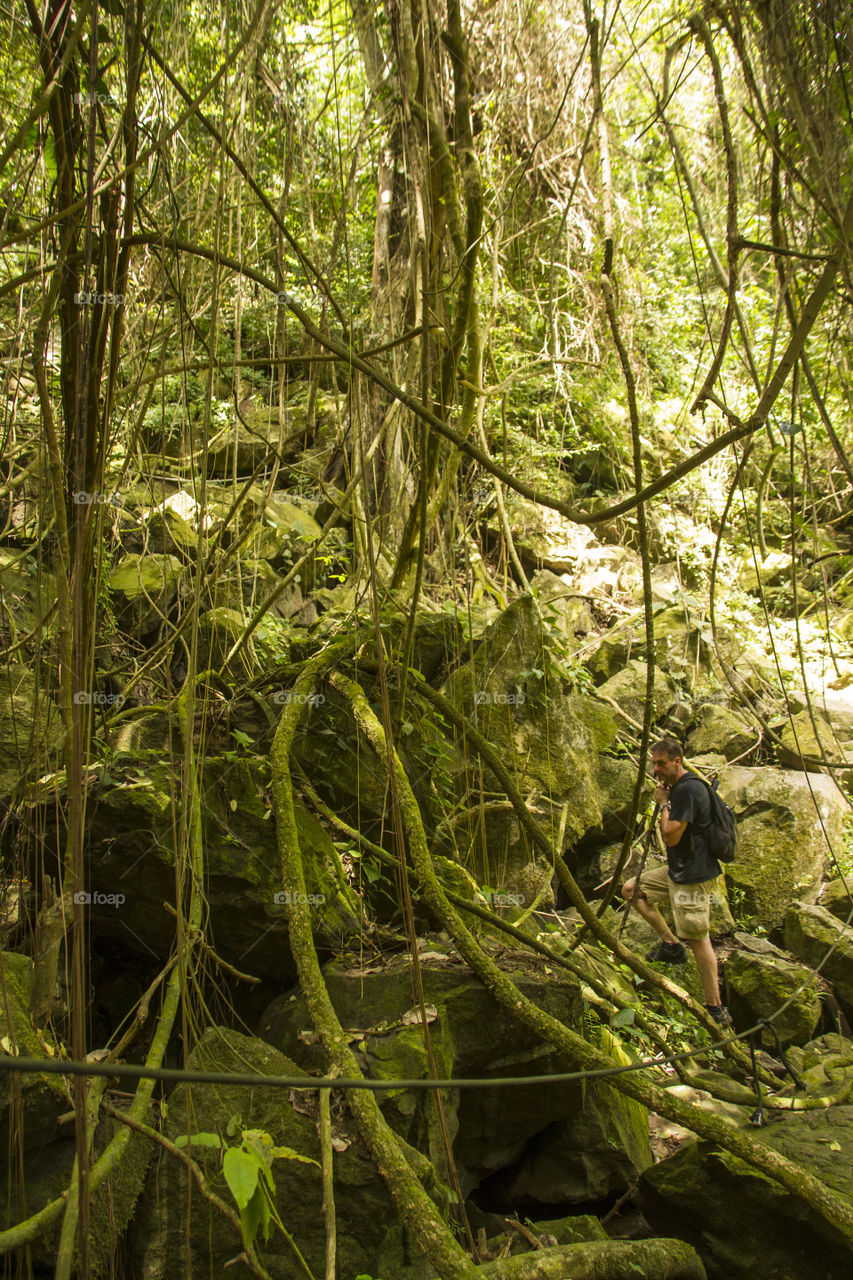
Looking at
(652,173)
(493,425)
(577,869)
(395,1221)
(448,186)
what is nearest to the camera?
(395,1221)

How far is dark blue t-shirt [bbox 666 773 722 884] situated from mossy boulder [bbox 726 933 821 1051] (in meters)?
0.65

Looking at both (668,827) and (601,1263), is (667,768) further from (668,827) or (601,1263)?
(601,1263)

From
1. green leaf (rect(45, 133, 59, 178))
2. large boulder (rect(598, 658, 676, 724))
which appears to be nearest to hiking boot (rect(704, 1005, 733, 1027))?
large boulder (rect(598, 658, 676, 724))

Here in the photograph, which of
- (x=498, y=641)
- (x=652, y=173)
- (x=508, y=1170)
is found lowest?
(x=508, y=1170)

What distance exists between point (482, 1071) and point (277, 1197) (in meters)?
0.79

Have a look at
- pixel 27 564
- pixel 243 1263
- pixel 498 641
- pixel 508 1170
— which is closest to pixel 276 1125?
pixel 243 1263

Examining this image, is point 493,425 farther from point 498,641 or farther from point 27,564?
point 27,564

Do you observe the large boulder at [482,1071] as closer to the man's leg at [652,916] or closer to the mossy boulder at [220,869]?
the mossy boulder at [220,869]

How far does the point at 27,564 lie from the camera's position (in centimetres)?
355

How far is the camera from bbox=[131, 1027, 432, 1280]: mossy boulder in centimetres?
194

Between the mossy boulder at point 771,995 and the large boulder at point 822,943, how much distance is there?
229 millimetres

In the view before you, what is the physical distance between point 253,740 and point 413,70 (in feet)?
7.12

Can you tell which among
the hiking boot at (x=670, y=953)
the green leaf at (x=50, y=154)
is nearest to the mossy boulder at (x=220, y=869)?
the green leaf at (x=50, y=154)

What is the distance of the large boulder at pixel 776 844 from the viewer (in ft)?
17.4
